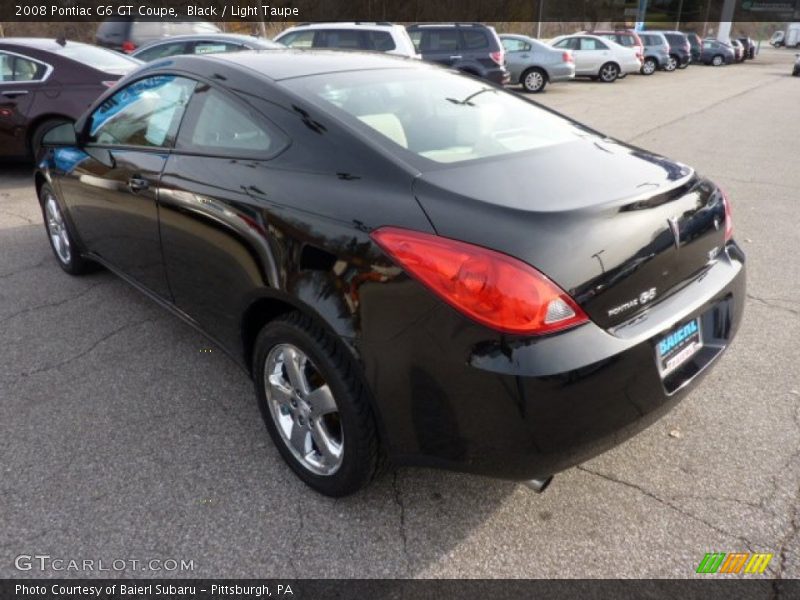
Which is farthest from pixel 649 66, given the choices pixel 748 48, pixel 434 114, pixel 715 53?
pixel 434 114

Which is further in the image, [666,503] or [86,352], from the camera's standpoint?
[86,352]

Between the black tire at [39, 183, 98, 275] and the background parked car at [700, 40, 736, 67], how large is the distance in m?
37.8

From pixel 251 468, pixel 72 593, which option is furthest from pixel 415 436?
pixel 72 593

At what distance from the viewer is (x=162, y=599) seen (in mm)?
2010

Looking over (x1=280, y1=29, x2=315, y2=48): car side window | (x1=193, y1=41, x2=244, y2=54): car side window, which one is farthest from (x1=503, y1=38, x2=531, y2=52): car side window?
(x1=193, y1=41, x2=244, y2=54): car side window

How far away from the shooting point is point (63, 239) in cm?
448

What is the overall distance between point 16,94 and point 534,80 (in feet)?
47.1

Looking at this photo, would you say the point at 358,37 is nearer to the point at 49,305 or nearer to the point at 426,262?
the point at 49,305

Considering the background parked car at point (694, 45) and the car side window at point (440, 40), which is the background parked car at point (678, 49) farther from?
the car side window at point (440, 40)

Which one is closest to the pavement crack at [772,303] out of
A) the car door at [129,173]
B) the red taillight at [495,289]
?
the red taillight at [495,289]

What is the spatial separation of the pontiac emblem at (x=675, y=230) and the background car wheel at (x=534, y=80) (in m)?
17.2

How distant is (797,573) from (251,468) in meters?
2.03

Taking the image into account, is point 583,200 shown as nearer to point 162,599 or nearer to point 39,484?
point 162,599

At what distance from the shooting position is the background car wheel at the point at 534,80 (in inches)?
706
